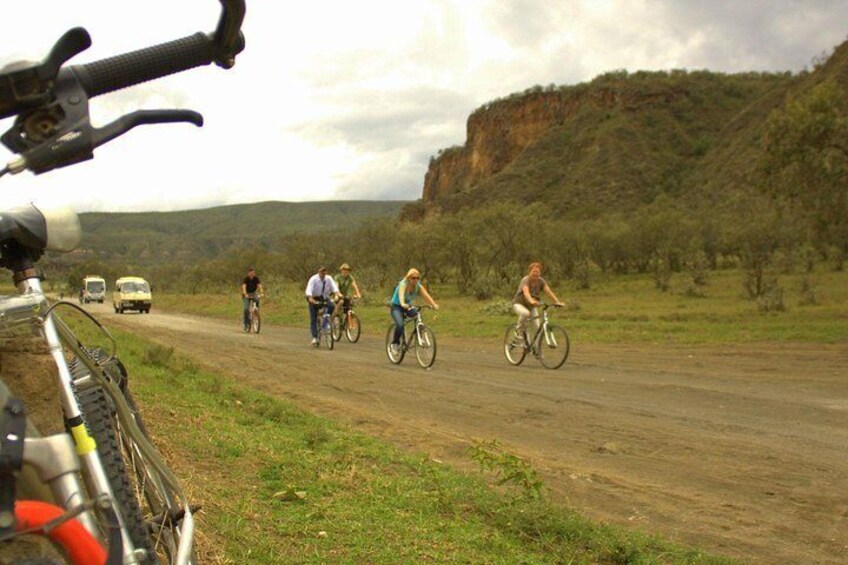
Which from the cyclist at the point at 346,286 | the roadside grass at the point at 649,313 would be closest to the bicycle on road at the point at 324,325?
the cyclist at the point at 346,286

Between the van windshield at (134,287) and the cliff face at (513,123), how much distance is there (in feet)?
262

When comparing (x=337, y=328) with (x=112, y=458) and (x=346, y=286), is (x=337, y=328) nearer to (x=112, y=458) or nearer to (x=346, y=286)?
(x=346, y=286)

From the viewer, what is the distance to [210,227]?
172 metres

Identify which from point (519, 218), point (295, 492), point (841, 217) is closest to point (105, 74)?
point (295, 492)

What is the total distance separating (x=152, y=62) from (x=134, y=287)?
1632 inches

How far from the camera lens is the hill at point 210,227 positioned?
135 m

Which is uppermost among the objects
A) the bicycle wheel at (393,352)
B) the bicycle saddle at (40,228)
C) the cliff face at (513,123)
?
the cliff face at (513,123)

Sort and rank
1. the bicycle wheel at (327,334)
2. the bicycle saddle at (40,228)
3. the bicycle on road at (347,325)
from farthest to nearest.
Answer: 1. the bicycle on road at (347,325)
2. the bicycle wheel at (327,334)
3. the bicycle saddle at (40,228)

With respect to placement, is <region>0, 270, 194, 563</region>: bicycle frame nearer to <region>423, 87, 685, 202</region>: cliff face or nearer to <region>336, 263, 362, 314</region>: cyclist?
<region>336, 263, 362, 314</region>: cyclist

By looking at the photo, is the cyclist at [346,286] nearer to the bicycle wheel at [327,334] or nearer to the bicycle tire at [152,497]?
the bicycle wheel at [327,334]

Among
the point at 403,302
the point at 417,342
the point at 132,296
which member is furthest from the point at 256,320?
the point at 132,296

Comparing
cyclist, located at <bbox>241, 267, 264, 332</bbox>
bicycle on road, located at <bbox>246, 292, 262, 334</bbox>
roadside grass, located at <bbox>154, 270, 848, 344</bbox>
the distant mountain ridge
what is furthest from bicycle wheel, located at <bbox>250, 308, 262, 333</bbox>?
the distant mountain ridge

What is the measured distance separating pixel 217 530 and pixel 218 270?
252 feet

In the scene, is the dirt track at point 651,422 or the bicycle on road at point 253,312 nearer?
the dirt track at point 651,422
